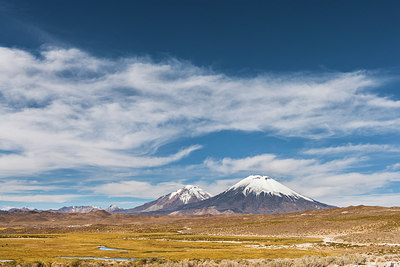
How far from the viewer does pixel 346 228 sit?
373ft

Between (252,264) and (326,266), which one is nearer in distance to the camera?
(326,266)

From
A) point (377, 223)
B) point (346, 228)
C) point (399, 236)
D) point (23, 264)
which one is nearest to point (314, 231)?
point (346, 228)

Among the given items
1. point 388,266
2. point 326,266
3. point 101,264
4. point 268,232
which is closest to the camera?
point 388,266

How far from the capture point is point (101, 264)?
4731cm

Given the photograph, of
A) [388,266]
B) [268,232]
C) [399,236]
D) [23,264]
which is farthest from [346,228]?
[23,264]

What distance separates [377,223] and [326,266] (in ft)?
280

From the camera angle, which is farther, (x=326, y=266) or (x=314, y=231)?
(x=314, y=231)

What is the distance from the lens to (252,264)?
4397 cm

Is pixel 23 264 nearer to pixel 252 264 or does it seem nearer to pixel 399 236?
pixel 252 264

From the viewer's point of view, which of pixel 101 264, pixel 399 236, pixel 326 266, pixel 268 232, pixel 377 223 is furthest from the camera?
pixel 268 232

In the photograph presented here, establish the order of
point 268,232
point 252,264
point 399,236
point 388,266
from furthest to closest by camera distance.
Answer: point 268,232 → point 399,236 → point 252,264 → point 388,266

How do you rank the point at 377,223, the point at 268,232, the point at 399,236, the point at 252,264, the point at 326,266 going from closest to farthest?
1. the point at 326,266
2. the point at 252,264
3. the point at 399,236
4. the point at 377,223
5. the point at 268,232

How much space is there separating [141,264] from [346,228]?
287ft

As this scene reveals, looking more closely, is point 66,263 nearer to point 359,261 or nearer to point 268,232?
point 359,261
